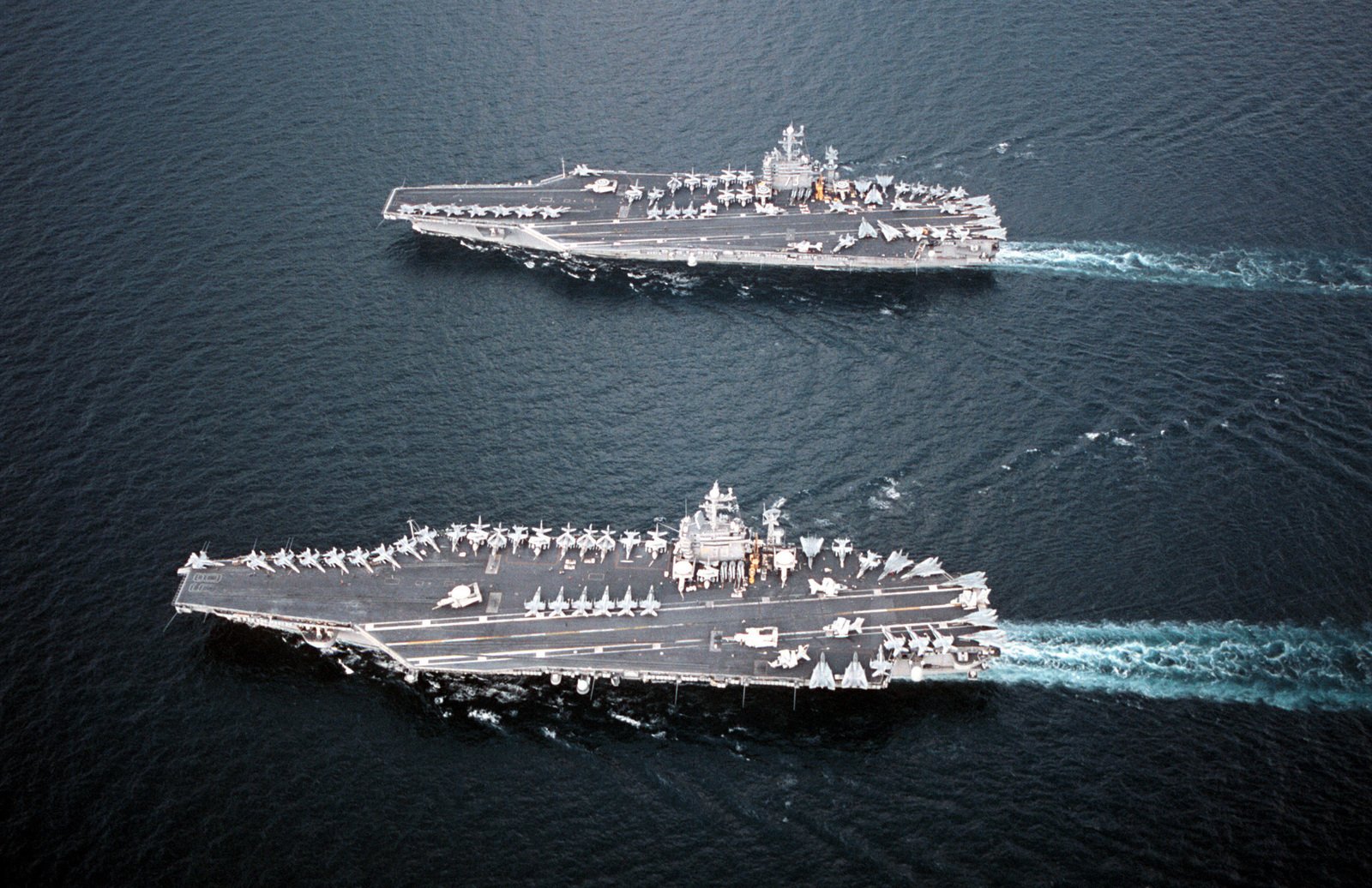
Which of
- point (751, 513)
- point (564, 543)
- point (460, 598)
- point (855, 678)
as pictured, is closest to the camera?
point (855, 678)

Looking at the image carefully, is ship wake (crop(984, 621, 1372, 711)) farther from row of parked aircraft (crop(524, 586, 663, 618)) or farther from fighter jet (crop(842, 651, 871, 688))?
row of parked aircraft (crop(524, 586, 663, 618))

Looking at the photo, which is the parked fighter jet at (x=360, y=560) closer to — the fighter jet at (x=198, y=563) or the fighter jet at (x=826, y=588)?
the fighter jet at (x=198, y=563)

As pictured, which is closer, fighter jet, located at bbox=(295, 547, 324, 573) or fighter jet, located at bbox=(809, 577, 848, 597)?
fighter jet, located at bbox=(809, 577, 848, 597)

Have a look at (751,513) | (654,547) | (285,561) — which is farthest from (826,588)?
(285,561)

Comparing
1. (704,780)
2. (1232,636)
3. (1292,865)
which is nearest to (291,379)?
(704,780)

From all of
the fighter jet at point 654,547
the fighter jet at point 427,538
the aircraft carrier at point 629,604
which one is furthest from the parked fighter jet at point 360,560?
the fighter jet at point 654,547

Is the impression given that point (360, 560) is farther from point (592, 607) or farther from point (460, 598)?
point (592, 607)

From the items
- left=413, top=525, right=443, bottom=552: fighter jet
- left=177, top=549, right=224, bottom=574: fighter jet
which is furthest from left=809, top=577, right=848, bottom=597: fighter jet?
left=177, top=549, right=224, bottom=574: fighter jet
